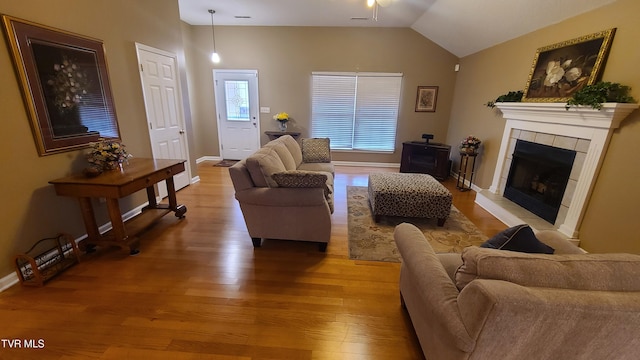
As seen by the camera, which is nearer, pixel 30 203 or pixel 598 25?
pixel 30 203

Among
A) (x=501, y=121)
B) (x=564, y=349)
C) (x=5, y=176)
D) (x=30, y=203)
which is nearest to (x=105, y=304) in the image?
(x=30, y=203)

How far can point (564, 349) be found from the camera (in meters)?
0.96

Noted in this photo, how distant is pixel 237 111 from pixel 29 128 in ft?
13.4

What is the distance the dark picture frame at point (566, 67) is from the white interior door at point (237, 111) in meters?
4.86

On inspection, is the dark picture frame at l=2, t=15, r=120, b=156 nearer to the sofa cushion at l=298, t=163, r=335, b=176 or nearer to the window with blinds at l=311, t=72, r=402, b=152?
the sofa cushion at l=298, t=163, r=335, b=176

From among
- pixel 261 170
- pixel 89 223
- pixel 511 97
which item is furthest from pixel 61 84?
pixel 511 97

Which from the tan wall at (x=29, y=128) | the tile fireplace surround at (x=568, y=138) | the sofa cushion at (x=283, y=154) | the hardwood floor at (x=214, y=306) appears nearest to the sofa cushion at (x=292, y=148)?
the sofa cushion at (x=283, y=154)

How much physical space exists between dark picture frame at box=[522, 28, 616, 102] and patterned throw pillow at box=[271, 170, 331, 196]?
9.01 ft

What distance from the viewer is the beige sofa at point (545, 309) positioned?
0.87 m

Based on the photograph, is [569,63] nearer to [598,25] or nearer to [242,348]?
[598,25]

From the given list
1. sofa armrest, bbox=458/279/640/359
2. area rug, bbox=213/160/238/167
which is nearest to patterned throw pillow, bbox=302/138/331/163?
area rug, bbox=213/160/238/167

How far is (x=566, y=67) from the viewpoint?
9.03 ft

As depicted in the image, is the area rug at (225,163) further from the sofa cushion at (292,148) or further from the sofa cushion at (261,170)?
the sofa cushion at (261,170)

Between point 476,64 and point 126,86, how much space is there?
17.7 ft
